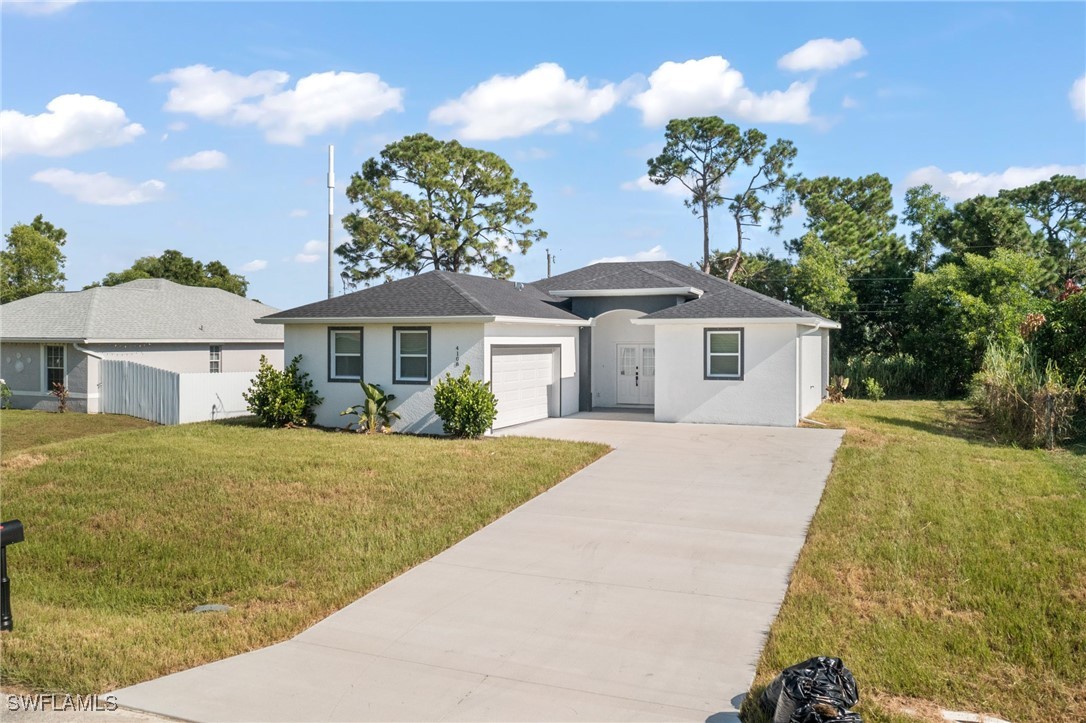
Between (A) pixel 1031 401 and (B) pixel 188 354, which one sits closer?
(A) pixel 1031 401

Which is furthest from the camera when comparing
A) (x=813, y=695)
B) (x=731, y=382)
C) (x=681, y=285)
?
(x=681, y=285)

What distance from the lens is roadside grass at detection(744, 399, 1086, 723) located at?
5.25 meters

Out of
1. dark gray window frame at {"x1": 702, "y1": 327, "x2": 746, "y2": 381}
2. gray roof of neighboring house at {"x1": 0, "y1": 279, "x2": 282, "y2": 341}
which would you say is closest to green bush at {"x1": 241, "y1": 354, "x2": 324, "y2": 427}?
gray roof of neighboring house at {"x1": 0, "y1": 279, "x2": 282, "y2": 341}

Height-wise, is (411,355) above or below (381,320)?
below

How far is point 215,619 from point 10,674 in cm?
151

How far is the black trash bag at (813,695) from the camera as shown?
444 centimetres

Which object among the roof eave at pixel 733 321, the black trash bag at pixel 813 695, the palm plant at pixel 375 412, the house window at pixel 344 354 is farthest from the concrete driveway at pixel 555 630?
the house window at pixel 344 354

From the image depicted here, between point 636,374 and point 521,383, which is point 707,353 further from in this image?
point 521,383

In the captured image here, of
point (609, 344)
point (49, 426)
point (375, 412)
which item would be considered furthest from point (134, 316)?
point (609, 344)

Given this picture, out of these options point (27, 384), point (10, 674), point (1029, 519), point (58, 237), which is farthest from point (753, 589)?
point (58, 237)

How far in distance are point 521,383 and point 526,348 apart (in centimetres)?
87

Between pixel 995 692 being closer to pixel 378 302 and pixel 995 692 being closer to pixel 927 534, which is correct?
pixel 927 534

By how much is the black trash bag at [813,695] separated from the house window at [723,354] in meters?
13.9

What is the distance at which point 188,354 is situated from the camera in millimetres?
26688
